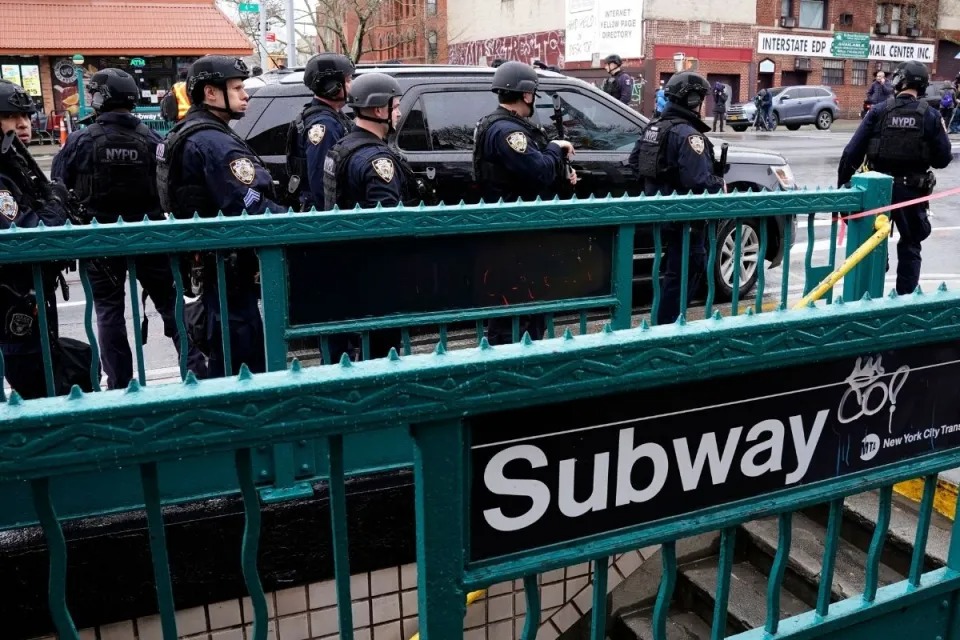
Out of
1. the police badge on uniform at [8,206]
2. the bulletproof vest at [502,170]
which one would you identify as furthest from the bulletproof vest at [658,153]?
the police badge on uniform at [8,206]

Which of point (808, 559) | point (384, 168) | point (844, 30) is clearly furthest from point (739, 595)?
point (844, 30)

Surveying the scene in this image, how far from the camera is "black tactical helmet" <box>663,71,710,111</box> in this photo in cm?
640

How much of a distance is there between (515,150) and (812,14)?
3846 centimetres

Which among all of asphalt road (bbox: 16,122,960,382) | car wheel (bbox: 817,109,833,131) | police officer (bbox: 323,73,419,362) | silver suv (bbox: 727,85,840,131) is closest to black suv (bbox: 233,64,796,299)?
asphalt road (bbox: 16,122,960,382)

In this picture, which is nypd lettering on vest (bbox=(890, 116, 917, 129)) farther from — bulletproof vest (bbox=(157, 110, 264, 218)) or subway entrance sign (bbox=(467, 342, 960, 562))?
subway entrance sign (bbox=(467, 342, 960, 562))

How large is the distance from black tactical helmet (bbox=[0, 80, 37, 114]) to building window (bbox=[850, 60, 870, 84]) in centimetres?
4156

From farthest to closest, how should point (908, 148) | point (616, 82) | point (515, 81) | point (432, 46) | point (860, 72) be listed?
point (432, 46) → point (860, 72) → point (616, 82) → point (908, 148) → point (515, 81)

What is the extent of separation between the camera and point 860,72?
134ft

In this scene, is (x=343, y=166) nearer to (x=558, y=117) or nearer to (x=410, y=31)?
(x=558, y=117)

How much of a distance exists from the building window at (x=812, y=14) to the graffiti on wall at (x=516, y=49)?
34.4 ft

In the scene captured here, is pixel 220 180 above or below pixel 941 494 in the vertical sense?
above

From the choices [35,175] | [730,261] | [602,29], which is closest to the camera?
[35,175]

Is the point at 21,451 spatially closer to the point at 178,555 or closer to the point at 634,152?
the point at 178,555

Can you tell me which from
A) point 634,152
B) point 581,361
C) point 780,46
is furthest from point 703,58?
point 581,361
